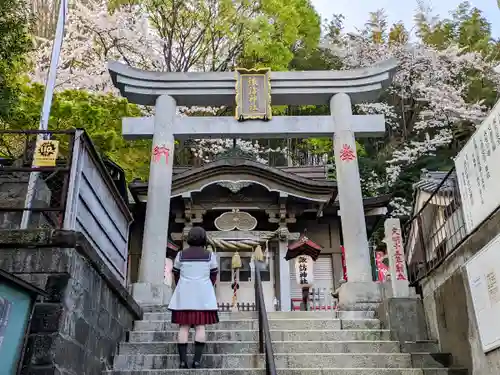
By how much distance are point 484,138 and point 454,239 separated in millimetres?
1737

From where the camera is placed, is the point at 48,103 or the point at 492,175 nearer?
the point at 492,175

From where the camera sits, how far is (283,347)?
626 centimetres

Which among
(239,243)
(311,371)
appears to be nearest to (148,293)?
(311,371)

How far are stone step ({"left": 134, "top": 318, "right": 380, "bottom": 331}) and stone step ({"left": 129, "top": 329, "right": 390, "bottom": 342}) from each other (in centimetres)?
24

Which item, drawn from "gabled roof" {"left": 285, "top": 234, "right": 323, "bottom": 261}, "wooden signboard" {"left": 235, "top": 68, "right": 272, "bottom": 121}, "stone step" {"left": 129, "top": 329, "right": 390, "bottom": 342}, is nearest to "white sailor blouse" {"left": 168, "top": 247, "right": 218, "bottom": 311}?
"stone step" {"left": 129, "top": 329, "right": 390, "bottom": 342}

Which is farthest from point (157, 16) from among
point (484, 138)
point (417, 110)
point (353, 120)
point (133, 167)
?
point (484, 138)

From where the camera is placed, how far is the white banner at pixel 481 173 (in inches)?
193

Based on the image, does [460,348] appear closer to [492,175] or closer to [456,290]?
[456,290]

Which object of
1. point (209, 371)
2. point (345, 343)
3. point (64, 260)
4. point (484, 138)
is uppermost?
point (484, 138)

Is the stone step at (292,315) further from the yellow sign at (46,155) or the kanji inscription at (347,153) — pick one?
the kanji inscription at (347,153)

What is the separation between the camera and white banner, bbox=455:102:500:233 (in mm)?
4894

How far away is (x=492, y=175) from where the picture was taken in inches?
195

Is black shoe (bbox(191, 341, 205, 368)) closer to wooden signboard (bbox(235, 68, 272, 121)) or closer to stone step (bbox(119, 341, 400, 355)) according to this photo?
stone step (bbox(119, 341, 400, 355))

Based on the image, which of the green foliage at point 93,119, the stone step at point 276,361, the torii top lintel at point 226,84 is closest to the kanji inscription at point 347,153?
the torii top lintel at point 226,84
